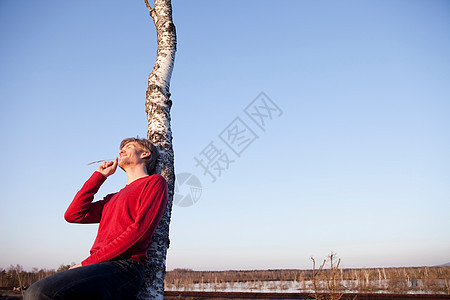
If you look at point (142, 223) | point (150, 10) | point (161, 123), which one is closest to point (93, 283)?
point (142, 223)

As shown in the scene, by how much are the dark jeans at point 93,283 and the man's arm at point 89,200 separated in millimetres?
727

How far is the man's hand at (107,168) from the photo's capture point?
8.05ft

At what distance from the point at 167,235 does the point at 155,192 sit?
570 mm

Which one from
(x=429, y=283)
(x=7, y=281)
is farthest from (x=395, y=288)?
(x=7, y=281)

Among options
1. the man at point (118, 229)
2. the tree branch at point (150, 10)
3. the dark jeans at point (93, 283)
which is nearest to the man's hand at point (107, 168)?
the man at point (118, 229)

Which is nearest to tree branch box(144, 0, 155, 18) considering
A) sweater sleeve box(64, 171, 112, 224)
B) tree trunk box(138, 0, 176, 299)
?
tree trunk box(138, 0, 176, 299)

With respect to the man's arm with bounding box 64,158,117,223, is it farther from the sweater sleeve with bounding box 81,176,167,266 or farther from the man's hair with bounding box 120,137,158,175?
the sweater sleeve with bounding box 81,176,167,266

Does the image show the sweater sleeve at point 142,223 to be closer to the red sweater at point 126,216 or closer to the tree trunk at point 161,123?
the red sweater at point 126,216

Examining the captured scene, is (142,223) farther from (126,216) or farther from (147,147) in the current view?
(147,147)

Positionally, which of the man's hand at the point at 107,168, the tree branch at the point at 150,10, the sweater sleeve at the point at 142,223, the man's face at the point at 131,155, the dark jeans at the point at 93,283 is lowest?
the dark jeans at the point at 93,283

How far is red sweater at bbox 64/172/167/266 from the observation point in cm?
189

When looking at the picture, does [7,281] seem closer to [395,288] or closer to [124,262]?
[124,262]

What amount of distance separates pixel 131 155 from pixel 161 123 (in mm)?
590

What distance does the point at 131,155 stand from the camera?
2439 millimetres
